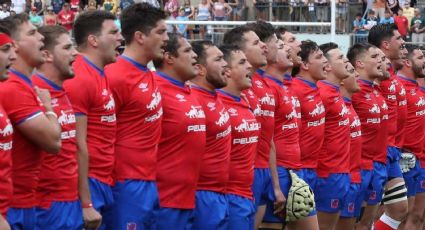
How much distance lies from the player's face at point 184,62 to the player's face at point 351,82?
3.30 meters

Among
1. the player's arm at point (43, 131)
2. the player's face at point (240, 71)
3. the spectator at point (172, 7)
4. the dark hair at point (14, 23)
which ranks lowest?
the spectator at point (172, 7)

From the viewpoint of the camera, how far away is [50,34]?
26.1 ft

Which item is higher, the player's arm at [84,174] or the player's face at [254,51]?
the player's face at [254,51]

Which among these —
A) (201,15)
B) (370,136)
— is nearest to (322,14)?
(201,15)

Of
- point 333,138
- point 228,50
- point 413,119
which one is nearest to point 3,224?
point 228,50

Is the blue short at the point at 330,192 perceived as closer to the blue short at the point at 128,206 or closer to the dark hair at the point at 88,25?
the blue short at the point at 128,206

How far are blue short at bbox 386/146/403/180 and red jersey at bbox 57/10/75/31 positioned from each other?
Result: 10.2m

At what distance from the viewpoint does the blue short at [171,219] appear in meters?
9.06

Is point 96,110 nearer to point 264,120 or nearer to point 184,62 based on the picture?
point 184,62

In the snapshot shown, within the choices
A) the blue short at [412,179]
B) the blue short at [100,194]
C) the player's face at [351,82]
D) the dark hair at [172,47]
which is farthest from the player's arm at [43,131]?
the blue short at [412,179]

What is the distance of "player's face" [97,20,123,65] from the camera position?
841cm

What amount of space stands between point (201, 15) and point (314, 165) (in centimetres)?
1309

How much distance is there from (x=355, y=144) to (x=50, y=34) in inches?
205

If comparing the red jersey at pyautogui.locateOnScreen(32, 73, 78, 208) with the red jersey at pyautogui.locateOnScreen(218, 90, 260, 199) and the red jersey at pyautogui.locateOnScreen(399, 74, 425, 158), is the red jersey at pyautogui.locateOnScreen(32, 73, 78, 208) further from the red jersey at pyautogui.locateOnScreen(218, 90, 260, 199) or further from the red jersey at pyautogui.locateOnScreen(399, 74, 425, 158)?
the red jersey at pyautogui.locateOnScreen(399, 74, 425, 158)
